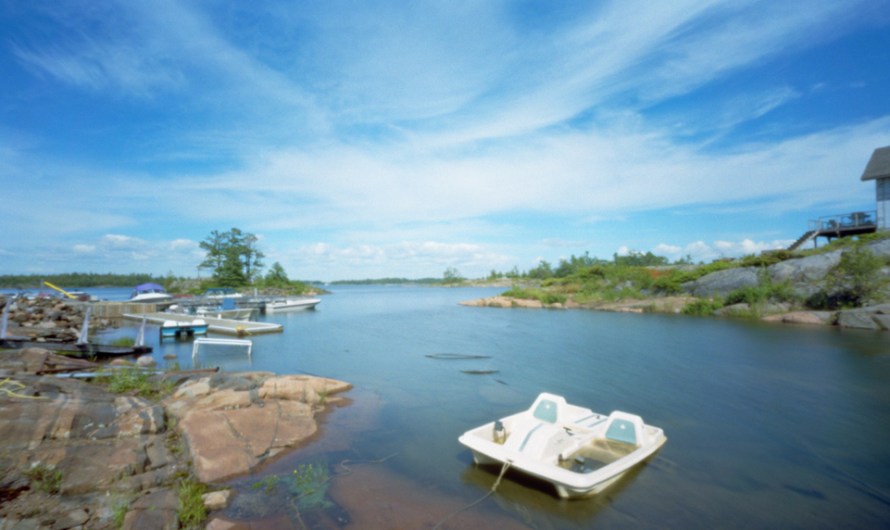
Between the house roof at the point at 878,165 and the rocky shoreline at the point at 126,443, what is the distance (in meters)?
44.3

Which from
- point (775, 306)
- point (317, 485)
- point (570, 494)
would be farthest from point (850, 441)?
point (775, 306)

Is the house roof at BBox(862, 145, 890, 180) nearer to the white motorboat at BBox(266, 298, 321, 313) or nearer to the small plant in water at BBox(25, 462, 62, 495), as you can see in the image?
the small plant in water at BBox(25, 462, 62, 495)

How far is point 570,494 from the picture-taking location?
8438 mm

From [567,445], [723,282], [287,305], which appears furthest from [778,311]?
[287,305]

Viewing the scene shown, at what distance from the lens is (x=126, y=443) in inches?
358

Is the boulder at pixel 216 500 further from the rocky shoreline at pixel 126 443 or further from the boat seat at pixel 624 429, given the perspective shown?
the boat seat at pixel 624 429

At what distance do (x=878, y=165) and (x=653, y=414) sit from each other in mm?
37996

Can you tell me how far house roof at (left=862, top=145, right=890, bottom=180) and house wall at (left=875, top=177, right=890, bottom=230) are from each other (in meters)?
0.64

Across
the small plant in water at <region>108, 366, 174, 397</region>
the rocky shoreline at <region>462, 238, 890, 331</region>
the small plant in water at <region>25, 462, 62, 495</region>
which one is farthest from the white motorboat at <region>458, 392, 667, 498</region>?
the rocky shoreline at <region>462, 238, 890, 331</region>

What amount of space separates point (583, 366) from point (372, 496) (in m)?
14.9

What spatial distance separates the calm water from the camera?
28.2 ft

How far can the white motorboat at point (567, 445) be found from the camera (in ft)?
27.2

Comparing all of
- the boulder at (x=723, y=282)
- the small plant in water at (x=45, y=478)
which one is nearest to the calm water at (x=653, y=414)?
the small plant in water at (x=45, y=478)

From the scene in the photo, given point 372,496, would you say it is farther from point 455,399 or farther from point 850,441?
point 850,441
